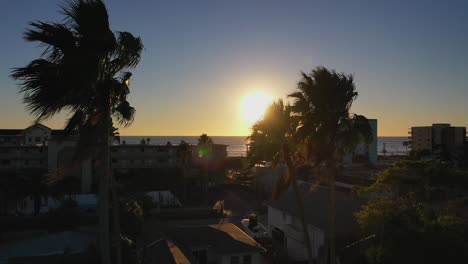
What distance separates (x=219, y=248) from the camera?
21219mm

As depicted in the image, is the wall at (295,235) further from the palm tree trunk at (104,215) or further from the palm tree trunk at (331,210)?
the palm tree trunk at (104,215)

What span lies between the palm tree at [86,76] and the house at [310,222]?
1431 centimetres

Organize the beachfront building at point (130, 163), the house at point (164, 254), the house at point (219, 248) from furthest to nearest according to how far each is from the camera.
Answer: the beachfront building at point (130, 163), the house at point (219, 248), the house at point (164, 254)

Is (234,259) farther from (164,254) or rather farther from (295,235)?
(295,235)

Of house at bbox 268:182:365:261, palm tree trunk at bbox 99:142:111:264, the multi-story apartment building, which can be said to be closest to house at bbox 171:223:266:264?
house at bbox 268:182:365:261

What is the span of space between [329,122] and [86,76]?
6.84m

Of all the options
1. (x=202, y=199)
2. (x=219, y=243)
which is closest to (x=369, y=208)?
(x=219, y=243)

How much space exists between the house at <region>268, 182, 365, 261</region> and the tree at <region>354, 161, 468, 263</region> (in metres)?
4.67

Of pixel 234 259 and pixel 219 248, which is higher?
pixel 219 248

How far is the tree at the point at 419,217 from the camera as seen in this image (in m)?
10.4

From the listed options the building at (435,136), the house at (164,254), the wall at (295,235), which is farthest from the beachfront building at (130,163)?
the building at (435,136)

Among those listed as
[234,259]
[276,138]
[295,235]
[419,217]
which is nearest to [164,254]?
[234,259]

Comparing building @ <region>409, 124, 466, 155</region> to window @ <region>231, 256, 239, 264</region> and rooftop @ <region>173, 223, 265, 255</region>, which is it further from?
window @ <region>231, 256, 239, 264</region>

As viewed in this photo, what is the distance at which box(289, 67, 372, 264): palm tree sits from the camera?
11.2 m
